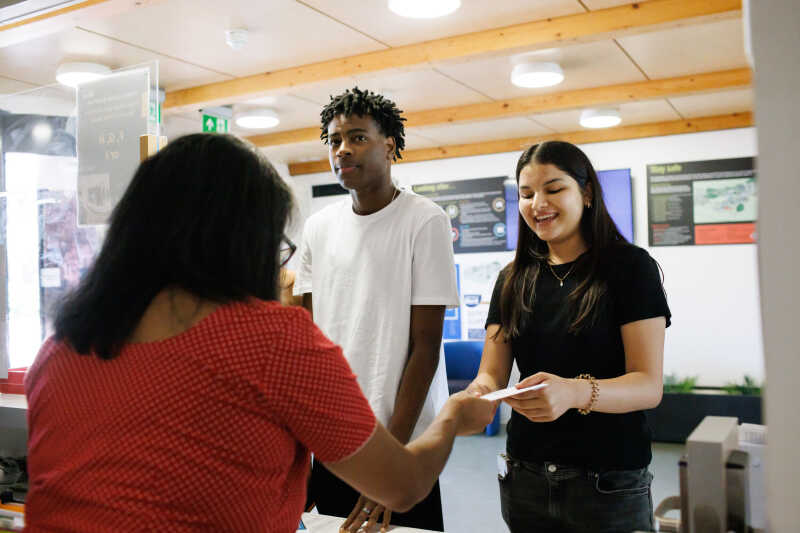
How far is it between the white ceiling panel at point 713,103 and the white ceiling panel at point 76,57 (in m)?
3.65

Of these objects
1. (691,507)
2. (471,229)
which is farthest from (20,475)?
(471,229)

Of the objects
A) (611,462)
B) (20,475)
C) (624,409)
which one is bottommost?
(20,475)

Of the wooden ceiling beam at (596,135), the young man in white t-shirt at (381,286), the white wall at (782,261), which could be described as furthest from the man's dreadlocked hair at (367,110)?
the wooden ceiling beam at (596,135)

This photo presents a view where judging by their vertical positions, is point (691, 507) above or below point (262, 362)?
below

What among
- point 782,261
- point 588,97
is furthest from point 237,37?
point 782,261

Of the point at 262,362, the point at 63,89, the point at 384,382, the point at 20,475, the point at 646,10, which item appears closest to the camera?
the point at 262,362

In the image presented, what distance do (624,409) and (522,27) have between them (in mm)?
2857

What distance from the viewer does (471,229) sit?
734cm

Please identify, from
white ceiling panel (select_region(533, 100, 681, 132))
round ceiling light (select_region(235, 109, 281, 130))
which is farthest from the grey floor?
round ceiling light (select_region(235, 109, 281, 130))

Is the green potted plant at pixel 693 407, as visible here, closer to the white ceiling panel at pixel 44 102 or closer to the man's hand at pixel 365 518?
the man's hand at pixel 365 518

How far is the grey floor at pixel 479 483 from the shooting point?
411cm

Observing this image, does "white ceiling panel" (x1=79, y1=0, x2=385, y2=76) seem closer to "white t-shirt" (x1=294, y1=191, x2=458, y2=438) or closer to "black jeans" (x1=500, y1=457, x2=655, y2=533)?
"white t-shirt" (x1=294, y1=191, x2=458, y2=438)

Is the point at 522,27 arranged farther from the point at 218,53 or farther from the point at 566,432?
the point at 566,432

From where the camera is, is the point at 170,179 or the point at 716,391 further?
the point at 716,391
